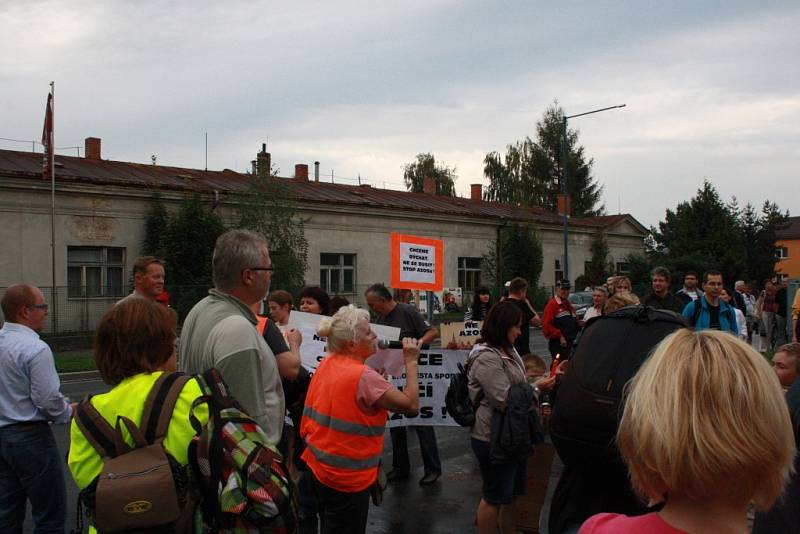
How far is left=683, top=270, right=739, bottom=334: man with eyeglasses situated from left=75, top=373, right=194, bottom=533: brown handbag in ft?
22.6

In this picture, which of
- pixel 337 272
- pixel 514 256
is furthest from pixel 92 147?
pixel 514 256

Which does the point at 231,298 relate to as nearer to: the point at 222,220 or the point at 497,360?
the point at 497,360

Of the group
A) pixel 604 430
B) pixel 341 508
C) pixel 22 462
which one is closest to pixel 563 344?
pixel 341 508

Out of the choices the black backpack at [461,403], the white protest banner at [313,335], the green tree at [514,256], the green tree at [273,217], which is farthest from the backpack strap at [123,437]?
the green tree at [514,256]

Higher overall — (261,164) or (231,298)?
(261,164)

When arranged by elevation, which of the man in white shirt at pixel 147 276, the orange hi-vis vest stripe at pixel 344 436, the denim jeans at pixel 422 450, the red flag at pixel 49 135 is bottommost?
the denim jeans at pixel 422 450

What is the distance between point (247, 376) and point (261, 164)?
93.2 feet

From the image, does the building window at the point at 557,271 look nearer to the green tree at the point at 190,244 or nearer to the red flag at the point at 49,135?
the green tree at the point at 190,244

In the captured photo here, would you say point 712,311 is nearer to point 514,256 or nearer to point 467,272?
point 467,272

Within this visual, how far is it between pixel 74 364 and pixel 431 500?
46.0ft

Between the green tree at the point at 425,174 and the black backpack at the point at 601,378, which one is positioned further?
the green tree at the point at 425,174

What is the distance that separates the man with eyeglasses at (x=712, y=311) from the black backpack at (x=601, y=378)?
19.7 ft

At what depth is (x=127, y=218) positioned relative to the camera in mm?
27922

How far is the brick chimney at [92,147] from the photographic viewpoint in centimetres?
3388
